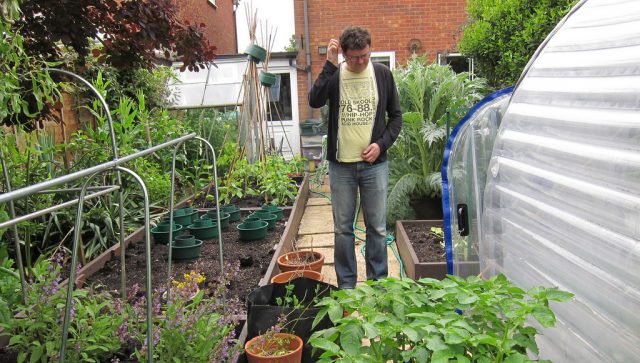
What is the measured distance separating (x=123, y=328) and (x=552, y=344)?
1.72m

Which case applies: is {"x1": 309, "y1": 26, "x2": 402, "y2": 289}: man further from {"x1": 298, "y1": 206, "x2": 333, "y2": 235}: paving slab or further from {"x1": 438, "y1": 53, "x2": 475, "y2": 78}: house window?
{"x1": 438, "y1": 53, "x2": 475, "y2": 78}: house window

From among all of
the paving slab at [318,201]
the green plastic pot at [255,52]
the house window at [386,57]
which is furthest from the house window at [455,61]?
the green plastic pot at [255,52]

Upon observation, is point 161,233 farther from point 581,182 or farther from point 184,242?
point 581,182

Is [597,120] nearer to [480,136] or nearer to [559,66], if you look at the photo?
[559,66]

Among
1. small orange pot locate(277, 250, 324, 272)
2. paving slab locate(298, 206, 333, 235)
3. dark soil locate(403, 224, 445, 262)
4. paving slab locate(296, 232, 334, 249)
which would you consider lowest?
paving slab locate(296, 232, 334, 249)

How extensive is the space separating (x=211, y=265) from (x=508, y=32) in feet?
11.4

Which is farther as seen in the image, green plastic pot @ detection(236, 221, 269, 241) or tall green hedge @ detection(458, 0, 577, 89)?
green plastic pot @ detection(236, 221, 269, 241)

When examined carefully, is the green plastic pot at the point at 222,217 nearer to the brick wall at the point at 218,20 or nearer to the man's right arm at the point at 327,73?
the man's right arm at the point at 327,73

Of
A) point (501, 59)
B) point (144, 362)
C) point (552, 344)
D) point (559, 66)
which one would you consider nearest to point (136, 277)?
point (144, 362)

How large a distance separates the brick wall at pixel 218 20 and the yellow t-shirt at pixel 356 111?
669cm

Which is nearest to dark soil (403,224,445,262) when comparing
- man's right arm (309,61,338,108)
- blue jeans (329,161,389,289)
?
blue jeans (329,161,389,289)

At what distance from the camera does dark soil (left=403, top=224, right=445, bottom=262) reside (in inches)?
154

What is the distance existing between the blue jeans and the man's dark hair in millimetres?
794

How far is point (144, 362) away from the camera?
5.93ft
